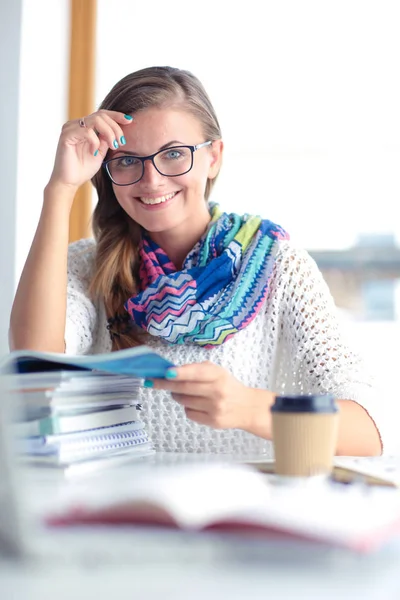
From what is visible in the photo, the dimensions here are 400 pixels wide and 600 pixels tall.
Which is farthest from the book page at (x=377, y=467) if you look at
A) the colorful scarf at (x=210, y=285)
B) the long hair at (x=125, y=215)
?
the long hair at (x=125, y=215)

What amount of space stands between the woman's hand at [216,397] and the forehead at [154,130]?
0.67 metres

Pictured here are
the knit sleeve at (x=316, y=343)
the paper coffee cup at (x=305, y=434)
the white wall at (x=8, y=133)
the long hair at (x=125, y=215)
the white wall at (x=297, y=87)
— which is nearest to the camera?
the paper coffee cup at (x=305, y=434)

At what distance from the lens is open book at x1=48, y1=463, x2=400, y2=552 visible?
1.72 ft

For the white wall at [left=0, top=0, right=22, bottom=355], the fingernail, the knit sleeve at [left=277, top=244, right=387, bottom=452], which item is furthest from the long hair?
the white wall at [left=0, top=0, right=22, bottom=355]

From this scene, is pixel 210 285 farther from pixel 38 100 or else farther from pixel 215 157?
pixel 38 100

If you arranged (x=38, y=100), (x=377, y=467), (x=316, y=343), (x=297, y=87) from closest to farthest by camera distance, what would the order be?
(x=377, y=467), (x=316, y=343), (x=38, y=100), (x=297, y=87)

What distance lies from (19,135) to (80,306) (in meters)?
1.31

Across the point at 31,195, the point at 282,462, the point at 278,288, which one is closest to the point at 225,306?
the point at 278,288

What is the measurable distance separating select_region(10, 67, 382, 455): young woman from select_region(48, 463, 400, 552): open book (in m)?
0.74

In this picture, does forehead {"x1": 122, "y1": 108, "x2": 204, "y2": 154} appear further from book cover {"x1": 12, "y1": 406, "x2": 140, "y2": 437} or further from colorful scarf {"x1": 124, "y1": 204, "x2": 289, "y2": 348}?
book cover {"x1": 12, "y1": 406, "x2": 140, "y2": 437}

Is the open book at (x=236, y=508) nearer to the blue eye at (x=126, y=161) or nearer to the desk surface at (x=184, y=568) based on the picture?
the desk surface at (x=184, y=568)

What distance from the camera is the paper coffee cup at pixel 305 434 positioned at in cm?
71

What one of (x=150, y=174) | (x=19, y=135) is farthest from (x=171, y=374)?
(x=19, y=135)

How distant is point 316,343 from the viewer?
144 cm
